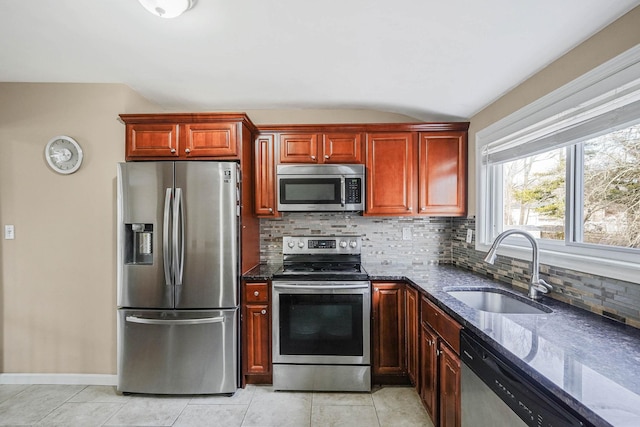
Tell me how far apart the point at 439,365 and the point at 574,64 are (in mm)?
1826

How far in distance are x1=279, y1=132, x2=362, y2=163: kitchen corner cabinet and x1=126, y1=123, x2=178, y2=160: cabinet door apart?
2.99 ft

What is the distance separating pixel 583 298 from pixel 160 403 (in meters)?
2.83

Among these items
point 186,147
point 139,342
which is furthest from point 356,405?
point 186,147

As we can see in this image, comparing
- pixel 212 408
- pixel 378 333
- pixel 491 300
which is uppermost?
pixel 491 300

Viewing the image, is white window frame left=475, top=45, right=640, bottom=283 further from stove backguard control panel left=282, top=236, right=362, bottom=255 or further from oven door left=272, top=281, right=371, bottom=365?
oven door left=272, top=281, right=371, bottom=365

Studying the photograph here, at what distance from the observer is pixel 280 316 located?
7.72ft

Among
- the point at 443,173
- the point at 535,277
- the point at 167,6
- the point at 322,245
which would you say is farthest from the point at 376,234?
the point at 167,6

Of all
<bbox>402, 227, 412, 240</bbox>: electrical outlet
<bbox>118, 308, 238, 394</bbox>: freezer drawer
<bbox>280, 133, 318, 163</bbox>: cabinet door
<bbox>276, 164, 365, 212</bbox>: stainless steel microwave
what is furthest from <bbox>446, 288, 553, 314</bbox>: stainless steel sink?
<bbox>118, 308, 238, 394</bbox>: freezer drawer

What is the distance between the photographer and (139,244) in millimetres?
2326

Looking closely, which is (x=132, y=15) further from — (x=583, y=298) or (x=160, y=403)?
(x=583, y=298)

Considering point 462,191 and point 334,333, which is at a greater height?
point 462,191

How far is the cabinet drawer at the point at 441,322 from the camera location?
1.51 metres

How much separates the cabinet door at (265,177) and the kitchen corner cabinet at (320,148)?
4.6 inches

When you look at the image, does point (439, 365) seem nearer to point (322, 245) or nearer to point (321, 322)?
point (321, 322)
